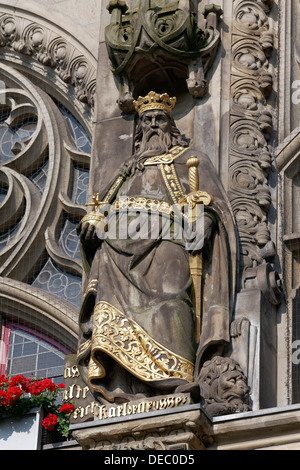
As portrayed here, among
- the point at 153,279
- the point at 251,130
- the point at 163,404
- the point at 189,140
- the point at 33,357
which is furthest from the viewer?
the point at 33,357

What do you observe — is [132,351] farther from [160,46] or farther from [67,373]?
[160,46]

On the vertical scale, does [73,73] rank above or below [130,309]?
above

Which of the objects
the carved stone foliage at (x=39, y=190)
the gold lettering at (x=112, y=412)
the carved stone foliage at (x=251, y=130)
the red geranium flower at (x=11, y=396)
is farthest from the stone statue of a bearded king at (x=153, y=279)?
the carved stone foliage at (x=39, y=190)

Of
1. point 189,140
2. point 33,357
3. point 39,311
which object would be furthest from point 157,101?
point 33,357

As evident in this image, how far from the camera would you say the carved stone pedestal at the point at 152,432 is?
32.5 feet

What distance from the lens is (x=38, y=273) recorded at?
1345 cm

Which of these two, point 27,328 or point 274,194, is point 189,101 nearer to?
point 274,194

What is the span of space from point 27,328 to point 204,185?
8.22ft

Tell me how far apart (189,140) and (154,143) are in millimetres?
479

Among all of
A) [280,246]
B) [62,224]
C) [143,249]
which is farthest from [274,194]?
[62,224]

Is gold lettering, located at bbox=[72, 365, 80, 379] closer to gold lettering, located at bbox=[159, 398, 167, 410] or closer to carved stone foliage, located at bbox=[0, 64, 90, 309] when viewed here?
gold lettering, located at bbox=[159, 398, 167, 410]

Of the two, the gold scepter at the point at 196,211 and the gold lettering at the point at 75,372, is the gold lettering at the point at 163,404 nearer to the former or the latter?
the gold scepter at the point at 196,211

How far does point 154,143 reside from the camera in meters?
11.8

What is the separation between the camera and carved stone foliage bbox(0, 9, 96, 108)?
537 inches
